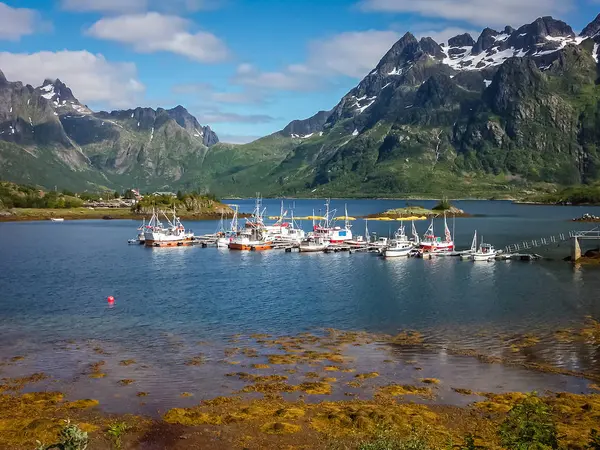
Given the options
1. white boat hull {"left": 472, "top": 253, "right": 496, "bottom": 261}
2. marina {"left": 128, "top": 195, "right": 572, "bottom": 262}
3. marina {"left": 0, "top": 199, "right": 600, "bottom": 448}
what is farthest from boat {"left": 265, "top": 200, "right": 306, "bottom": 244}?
white boat hull {"left": 472, "top": 253, "right": 496, "bottom": 261}

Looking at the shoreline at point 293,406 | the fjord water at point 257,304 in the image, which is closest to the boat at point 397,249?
the fjord water at point 257,304

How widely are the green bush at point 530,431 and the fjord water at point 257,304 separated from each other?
18.0m

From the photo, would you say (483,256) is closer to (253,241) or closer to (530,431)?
(253,241)

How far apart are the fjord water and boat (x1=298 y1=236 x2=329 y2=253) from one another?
1023cm

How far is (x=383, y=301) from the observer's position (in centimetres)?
8638

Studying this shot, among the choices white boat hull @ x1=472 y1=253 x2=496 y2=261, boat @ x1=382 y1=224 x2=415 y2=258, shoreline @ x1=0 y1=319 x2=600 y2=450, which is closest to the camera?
shoreline @ x1=0 y1=319 x2=600 y2=450

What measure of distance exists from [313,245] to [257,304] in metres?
73.6

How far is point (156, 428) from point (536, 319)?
5276 centimetres

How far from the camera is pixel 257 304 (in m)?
84.1

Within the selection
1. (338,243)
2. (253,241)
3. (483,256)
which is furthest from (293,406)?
(338,243)

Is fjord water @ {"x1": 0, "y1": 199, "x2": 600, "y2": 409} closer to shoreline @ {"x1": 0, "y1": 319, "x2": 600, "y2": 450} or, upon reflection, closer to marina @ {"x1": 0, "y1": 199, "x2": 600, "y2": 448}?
marina @ {"x1": 0, "y1": 199, "x2": 600, "y2": 448}

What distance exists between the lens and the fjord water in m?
54.0

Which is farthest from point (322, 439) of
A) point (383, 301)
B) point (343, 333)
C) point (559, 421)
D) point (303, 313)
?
point (383, 301)

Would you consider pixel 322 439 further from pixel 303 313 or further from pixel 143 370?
pixel 303 313
